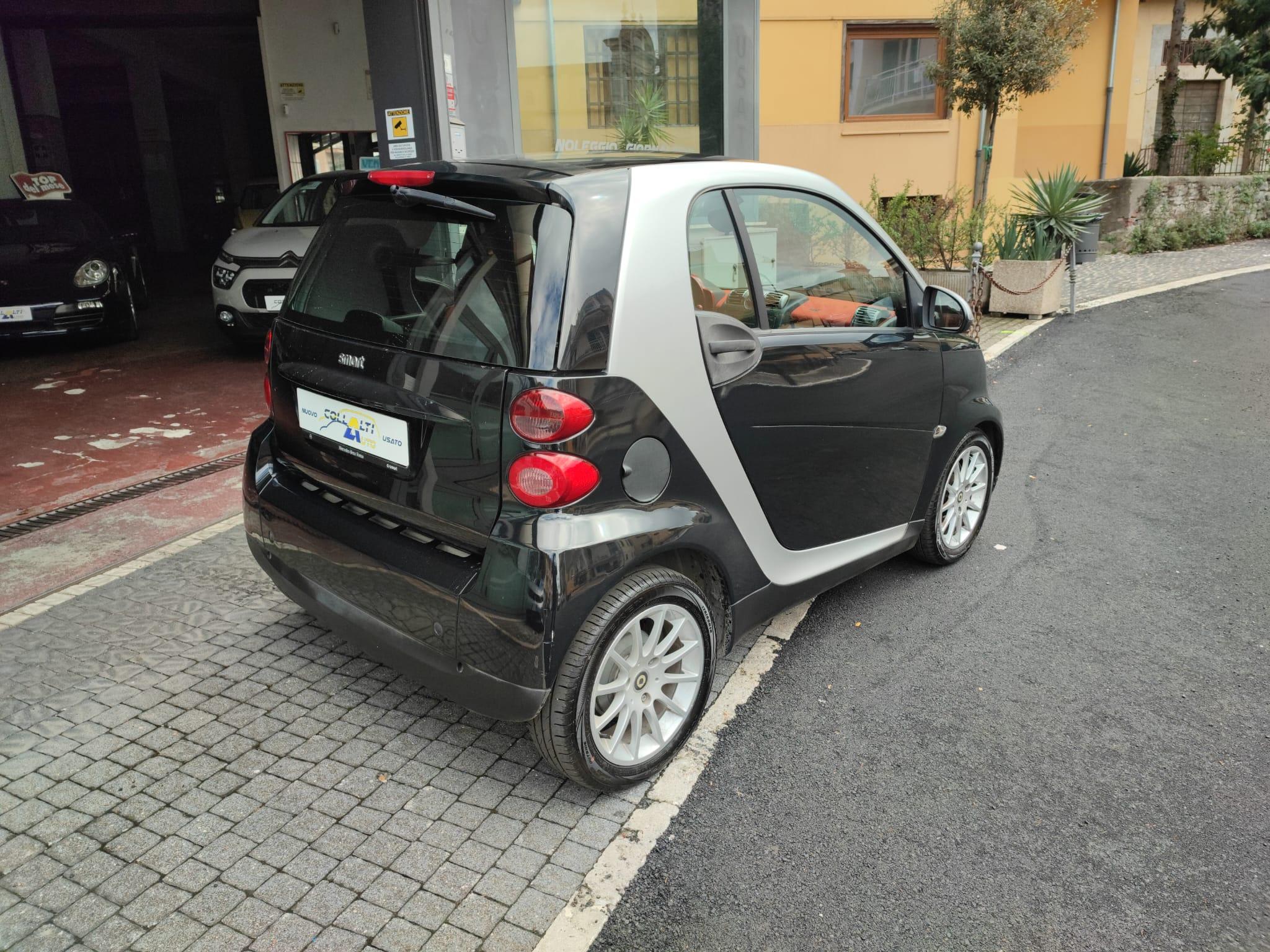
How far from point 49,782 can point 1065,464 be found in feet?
18.9

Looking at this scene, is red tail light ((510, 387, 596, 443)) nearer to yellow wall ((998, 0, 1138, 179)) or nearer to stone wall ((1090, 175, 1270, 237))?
stone wall ((1090, 175, 1270, 237))

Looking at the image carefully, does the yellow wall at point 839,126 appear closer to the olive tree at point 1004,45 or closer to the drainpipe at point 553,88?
the olive tree at point 1004,45

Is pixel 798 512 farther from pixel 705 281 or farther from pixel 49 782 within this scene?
pixel 49 782

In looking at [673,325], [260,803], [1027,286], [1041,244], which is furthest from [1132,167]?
[260,803]

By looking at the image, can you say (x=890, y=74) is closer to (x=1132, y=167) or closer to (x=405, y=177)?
(x=1132, y=167)

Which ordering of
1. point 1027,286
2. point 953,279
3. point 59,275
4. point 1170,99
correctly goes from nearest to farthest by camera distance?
point 59,275, point 953,279, point 1027,286, point 1170,99

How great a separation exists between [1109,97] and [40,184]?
19742 mm

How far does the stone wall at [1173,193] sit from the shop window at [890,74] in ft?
15.0

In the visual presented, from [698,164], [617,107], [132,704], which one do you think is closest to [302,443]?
[132,704]

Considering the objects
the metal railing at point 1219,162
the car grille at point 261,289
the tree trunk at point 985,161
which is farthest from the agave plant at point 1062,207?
the metal railing at point 1219,162

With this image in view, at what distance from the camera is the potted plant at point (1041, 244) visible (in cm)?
1145

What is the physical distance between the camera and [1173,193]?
1839 cm

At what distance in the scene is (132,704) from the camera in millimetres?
3424

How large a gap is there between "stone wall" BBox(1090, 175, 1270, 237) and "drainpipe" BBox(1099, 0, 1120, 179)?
947mm
